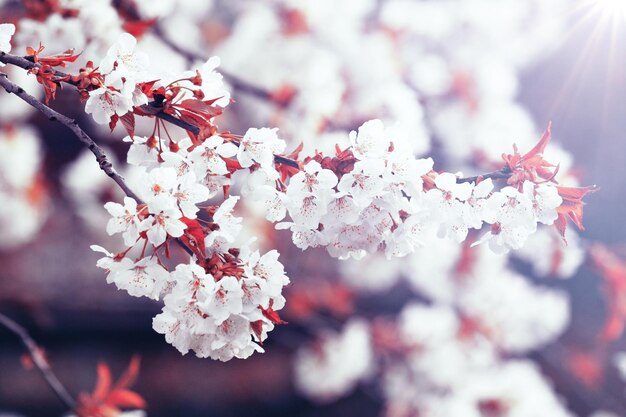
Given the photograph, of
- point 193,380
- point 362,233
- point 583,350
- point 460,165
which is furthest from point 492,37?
point 362,233

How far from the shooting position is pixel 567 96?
8.98 feet

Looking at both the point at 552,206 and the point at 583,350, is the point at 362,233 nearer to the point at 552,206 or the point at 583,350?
the point at 552,206

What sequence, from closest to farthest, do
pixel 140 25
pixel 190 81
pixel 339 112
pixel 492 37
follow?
pixel 190 81 < pixel 140 25 < pixel 339 112 < pixel 492 37

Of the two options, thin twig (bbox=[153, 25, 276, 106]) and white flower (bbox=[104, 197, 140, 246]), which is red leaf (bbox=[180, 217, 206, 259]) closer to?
white flower (bbox=[104, 197, 140, 246])

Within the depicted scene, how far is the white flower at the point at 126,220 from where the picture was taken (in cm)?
61

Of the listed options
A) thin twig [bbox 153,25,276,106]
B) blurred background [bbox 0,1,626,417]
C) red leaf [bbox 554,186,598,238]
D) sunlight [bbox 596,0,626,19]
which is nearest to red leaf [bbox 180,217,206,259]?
red leaf [bbox 554,186,598,238]

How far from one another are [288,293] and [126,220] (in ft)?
6.81

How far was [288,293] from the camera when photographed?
2.65 m

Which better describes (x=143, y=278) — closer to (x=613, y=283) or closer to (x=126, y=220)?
(x=126, y=220)

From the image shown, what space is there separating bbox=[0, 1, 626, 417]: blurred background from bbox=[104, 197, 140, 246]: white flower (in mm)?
1887

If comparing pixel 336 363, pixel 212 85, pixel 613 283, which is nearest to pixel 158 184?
pixel 212 85

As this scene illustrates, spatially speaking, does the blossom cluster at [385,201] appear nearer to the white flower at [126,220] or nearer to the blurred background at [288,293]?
the white flower at [126,220]

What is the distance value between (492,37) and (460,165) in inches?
26.9

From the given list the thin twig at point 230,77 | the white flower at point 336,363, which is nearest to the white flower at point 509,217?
the thin twig at point 230,77
